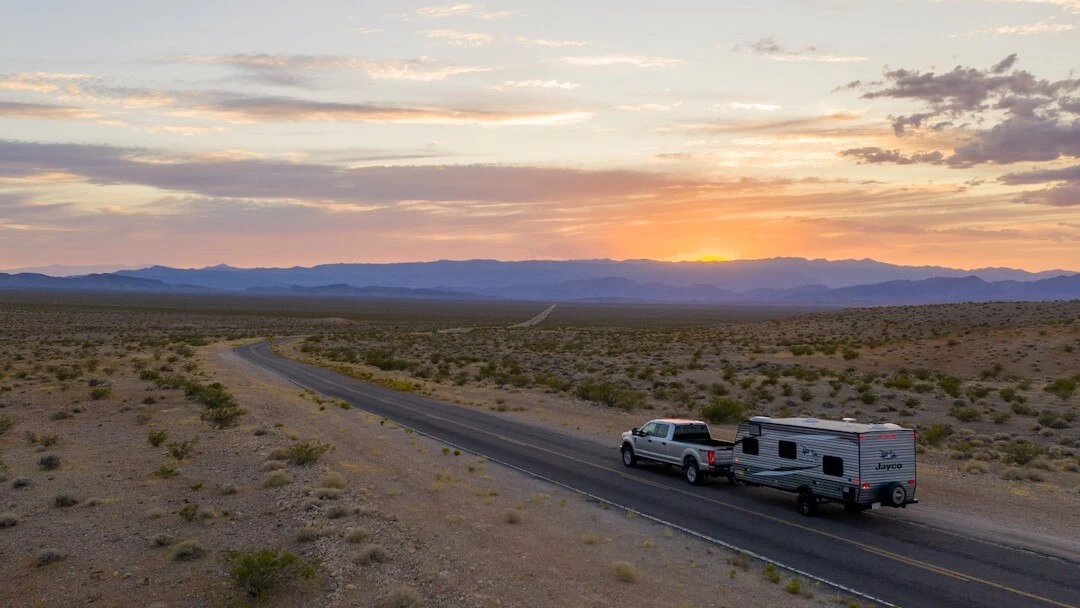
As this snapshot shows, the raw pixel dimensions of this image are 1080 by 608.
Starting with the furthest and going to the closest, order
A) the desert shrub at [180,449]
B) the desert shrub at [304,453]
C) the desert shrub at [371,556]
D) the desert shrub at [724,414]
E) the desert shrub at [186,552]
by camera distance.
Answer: the desert shrub at [724,414] → the desert shrub at [180,449] → the desert shrub at [304,453] → the desert shrub at [186,552] → the desert shrub at [371,556]

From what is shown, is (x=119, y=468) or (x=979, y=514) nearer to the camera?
(x=979, y=514)

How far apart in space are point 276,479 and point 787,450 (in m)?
13.4

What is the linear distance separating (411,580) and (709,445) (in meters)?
12.1

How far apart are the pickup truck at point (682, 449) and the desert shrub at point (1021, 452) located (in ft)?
32.4

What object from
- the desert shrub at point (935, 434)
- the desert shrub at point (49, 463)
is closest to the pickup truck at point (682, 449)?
the desert shrub at point (935, 434)

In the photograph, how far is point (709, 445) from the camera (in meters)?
23.4

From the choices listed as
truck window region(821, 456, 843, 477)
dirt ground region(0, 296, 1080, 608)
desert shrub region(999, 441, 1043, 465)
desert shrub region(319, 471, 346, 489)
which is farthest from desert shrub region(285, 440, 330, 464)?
desert shrub region(999, 441, 1043, 465)

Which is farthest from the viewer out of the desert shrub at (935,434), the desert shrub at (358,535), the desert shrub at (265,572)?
the desert shrub at (935,434)

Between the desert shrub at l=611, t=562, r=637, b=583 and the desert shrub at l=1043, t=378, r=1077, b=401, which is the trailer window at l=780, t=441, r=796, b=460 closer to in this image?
the desert shrub at l=611, t=562, r=637, b=583

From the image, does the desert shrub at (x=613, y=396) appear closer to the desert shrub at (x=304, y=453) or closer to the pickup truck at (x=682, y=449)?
the pickup truck at (x=682, y=449)

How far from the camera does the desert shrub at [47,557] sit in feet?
48.9

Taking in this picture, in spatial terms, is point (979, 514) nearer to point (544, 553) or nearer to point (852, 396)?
point (544, 553)

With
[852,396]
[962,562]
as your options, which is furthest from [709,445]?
[852,396]

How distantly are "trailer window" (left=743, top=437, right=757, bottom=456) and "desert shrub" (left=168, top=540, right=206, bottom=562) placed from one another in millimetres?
13606
